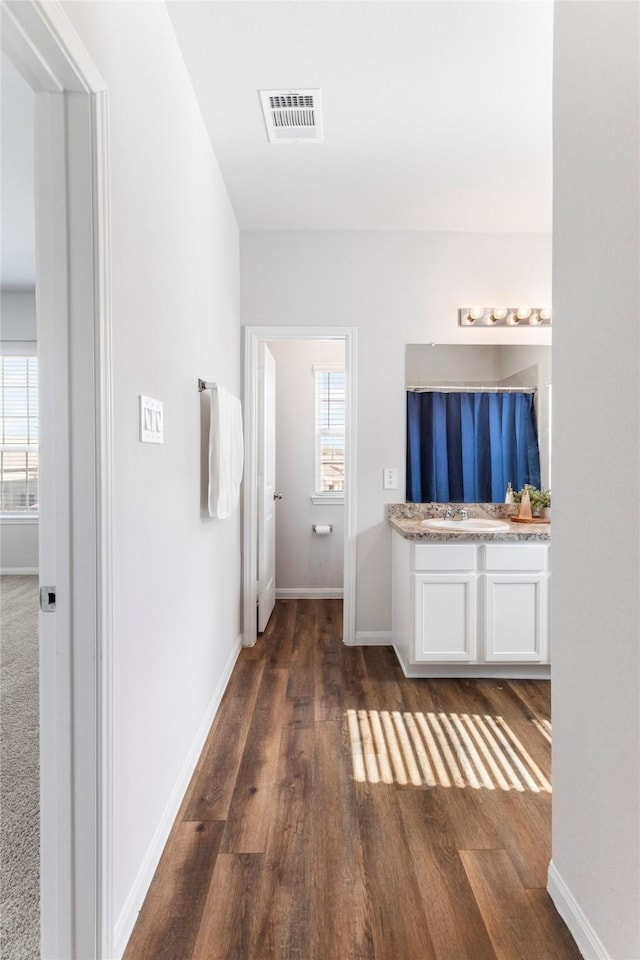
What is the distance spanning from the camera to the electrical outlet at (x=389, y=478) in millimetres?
3422

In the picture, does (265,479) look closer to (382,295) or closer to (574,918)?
(382,295)

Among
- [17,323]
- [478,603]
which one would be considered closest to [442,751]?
[478,603]

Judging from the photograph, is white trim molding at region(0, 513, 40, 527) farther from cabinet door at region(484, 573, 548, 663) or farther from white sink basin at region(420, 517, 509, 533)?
cabinet door at region(484, 573, 548, 663)

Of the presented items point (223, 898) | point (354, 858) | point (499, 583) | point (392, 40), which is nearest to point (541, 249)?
point (392, 40)

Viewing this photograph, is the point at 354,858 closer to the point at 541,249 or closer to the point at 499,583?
the point at 499,583

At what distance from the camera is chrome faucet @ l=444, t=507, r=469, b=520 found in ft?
10.8

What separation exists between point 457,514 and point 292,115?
2304 mm

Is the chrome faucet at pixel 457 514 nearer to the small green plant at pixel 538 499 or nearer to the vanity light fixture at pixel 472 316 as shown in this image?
the small green plant at pixel 538 499

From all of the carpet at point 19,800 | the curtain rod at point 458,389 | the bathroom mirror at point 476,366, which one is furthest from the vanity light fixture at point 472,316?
the carpet at point 19,800

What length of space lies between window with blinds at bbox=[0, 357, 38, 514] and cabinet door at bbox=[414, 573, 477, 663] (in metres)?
4.27

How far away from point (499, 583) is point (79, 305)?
8.18 feet

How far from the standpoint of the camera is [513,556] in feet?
9.39

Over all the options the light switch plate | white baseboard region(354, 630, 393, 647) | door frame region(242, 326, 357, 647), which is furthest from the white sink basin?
the light switch plate

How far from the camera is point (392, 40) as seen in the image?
5.96ft
